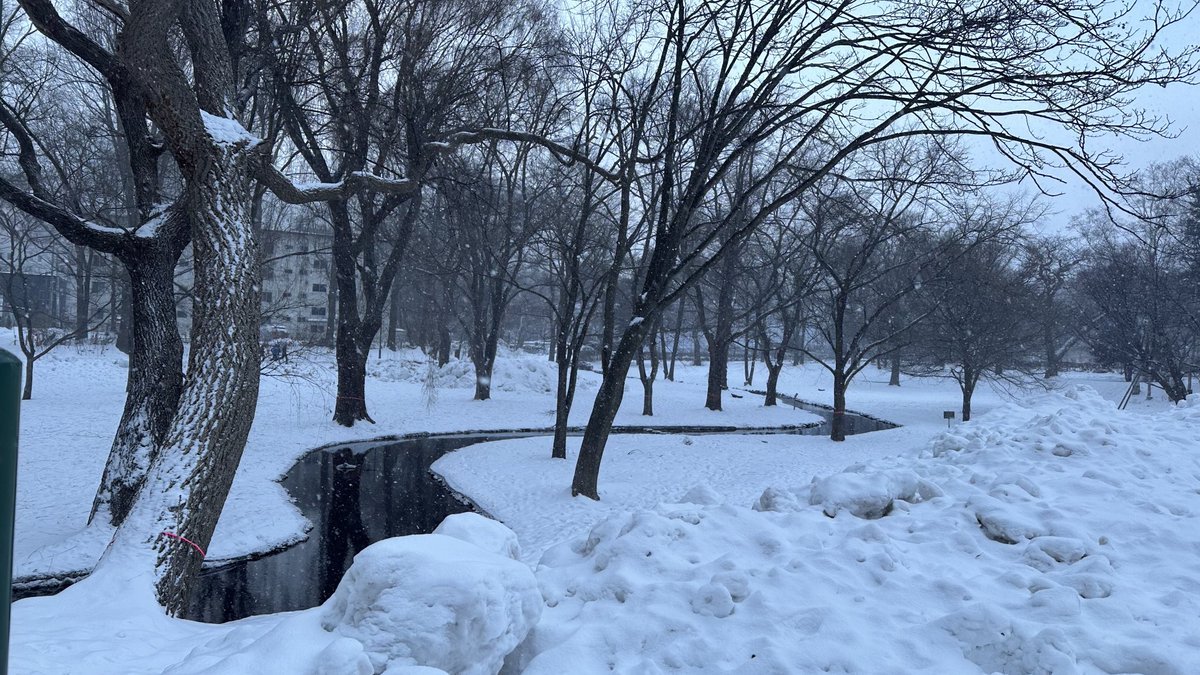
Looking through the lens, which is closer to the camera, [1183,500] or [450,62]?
[1183,500]

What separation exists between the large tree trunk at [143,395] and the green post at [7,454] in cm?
842

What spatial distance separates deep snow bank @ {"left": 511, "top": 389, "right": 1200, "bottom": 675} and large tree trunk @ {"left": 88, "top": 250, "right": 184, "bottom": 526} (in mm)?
6094

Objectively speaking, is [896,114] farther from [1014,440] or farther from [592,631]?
[592,631]

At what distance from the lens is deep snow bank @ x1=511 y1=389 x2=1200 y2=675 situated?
338 centimetres

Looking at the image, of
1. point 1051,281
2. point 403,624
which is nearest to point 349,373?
point 403,624

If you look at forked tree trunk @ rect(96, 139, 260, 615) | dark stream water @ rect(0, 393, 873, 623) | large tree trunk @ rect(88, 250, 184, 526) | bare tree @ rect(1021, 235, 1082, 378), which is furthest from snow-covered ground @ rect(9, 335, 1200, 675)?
bare tree @ rect(1021, 235, 1082, 378)

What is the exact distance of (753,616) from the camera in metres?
3.75

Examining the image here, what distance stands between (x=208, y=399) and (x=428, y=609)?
3.63 metres

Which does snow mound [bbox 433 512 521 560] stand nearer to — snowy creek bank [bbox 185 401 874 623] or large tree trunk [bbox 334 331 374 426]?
snowy creek bank [bbox 185 401 874 623]

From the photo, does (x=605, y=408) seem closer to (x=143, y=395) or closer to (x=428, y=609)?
(x=143, y=395)

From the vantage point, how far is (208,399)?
5.92 meters

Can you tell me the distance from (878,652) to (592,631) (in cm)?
138

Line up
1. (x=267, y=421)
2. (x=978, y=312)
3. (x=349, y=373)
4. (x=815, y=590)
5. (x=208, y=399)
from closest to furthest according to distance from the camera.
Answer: (x=815, y=590), (x=208, y=399), (x=349, y=373), (x=267, y=421), (x=978, y=312)

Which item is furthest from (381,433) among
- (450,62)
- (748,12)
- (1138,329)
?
(1138,329)
